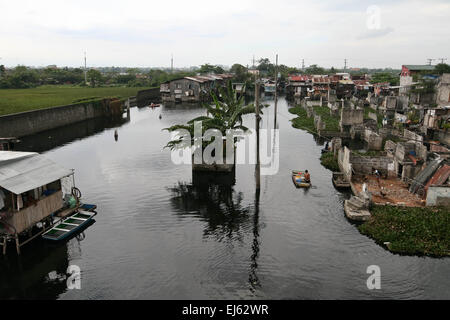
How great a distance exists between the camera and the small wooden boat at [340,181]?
2698 cm

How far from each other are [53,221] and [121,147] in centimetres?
2114

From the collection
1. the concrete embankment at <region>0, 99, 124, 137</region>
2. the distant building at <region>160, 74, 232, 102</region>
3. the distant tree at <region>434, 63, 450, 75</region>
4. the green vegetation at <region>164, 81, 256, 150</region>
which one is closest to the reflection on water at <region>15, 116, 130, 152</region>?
the concrete embankment at <region>0, 99, 124, 137</region>

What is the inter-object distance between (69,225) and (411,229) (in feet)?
64.2

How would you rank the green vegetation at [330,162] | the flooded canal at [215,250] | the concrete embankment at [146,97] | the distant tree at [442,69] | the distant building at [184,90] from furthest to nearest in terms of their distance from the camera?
the concrete embankment at [146,97], the distant building at [184,90], the distant tree at [442,69], the green vegetation at [330,162], the flooded canal at [215,250]

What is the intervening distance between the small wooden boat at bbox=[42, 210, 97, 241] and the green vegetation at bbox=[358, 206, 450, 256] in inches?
650

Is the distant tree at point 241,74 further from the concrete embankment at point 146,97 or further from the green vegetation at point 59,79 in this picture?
the concrete embankment at point 146,97

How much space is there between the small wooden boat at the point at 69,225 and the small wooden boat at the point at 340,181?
18.0m

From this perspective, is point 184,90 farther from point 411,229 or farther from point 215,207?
point 411,229

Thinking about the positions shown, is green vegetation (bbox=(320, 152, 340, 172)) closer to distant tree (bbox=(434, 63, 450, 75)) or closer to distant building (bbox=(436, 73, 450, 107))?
distant building (bbox=(436, 73, 450, 107))

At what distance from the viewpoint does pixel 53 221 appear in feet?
70.2

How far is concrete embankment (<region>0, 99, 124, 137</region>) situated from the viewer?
44344 mm

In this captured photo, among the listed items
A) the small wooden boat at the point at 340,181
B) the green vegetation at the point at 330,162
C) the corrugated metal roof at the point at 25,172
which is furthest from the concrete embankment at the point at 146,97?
the corrugated metal roof at the point at 25,172
